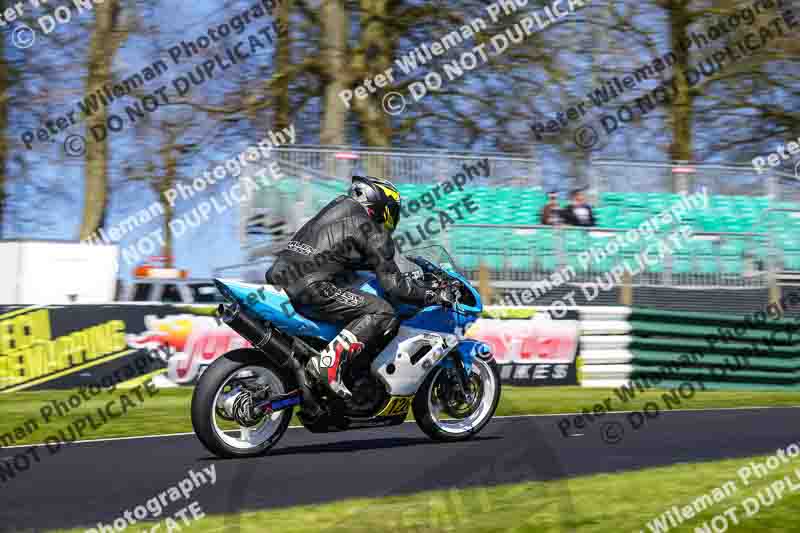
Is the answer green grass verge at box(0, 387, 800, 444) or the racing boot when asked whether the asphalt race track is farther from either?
green grass verge at box(0, 387, 800, 444)

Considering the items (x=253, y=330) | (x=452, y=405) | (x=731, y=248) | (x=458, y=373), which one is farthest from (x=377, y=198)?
(x=731, y=248)

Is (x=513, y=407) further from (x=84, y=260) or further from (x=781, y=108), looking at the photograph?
(x=781, y=108)

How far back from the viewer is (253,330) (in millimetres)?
7480

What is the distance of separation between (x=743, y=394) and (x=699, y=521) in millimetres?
10020

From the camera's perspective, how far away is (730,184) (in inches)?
703

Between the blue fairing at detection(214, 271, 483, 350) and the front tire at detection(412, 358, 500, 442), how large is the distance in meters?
0.37

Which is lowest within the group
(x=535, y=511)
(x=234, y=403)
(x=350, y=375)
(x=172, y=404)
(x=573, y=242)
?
(x=172, y=404)

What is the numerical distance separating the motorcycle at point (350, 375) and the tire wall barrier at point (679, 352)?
7.47 m

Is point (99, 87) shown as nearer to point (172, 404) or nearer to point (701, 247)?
point (172, 404)

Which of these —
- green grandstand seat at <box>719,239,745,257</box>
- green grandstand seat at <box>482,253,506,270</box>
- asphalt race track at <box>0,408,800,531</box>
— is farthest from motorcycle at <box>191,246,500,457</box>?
green grandstand seat at <box>719,239,745,257</box>

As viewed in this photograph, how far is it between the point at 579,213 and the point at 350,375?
383 inches

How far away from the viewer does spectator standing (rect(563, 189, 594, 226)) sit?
16.9 m

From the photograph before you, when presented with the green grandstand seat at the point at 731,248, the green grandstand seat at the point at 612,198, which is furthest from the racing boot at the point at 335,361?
the green grandstand seat at the point at 731,248

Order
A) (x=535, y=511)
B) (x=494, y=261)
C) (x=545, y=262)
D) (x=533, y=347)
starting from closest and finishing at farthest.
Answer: (x=535, y=511) < (x=533, y=347) < (x=494, y=261) < (x=545, y=262)
